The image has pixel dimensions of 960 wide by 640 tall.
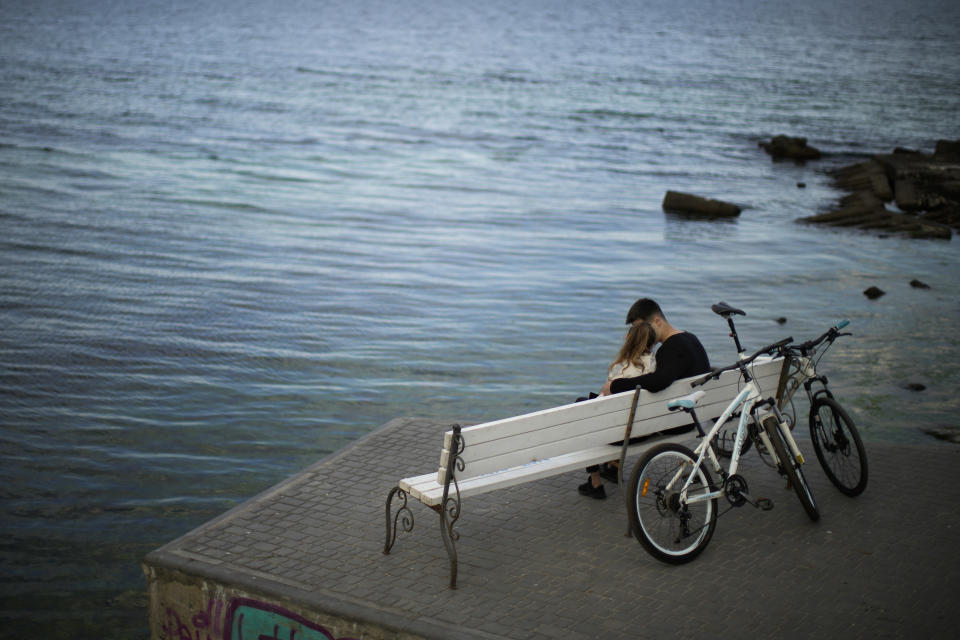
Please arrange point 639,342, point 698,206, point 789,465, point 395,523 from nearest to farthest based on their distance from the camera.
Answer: point 395,523, point 789,465, point 639,342, point 698,206

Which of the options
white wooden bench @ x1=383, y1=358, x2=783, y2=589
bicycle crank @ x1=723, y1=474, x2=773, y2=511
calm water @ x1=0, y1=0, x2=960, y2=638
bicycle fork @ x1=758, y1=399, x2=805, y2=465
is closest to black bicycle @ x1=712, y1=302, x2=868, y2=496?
white wooden bench @ x1=383, y1=358, x2=783, y2=589

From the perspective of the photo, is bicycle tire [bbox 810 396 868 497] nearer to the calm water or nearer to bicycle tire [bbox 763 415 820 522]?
bicycle tire [bbox 763 415 820 522]

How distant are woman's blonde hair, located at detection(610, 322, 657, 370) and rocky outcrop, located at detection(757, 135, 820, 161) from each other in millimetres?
34823

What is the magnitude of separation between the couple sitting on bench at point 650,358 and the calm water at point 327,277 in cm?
260

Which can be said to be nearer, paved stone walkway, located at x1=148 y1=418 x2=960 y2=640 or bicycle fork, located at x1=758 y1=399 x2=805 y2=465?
paved stone walkway, located at x1=148 y1=418 x2=960 y2=640

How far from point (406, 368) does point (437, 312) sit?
122 inches

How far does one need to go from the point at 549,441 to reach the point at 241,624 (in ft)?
7.34

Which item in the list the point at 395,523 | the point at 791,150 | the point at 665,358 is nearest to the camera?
the point at 395,523

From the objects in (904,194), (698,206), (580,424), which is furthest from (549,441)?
(904,194)

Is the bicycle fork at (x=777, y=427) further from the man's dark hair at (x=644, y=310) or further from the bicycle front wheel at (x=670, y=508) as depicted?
the man's dark hair at (x=644, y=310)

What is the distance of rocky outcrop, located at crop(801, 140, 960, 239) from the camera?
25359 mm

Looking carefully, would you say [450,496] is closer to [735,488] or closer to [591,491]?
[591,491]

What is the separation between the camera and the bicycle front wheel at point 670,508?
20.3ft

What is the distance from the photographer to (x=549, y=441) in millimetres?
6562
